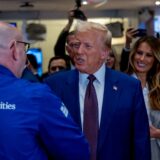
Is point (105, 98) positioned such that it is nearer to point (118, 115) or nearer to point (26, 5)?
point (118, 115)

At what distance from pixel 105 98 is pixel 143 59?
0.80 metres

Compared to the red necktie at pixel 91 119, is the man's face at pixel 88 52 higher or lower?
higher

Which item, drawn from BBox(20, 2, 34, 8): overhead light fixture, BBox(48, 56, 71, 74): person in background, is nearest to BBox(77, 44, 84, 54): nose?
BBox(48, 56, 71, 74): person in background

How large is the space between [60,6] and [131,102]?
27.1 feet

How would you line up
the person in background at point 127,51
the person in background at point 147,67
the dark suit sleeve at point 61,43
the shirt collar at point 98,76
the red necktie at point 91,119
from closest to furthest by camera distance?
the red necktie at point 91,119 → the shirt collar at point 98,76 → the person in background at point 147,67 → the person in background at point 127,51 → the dark suit sleeve at point 61,43

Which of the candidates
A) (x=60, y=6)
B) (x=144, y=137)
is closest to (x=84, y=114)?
(x=144, y=137)

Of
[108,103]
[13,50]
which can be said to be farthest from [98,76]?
[13,50]

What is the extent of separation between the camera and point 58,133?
1564 mm

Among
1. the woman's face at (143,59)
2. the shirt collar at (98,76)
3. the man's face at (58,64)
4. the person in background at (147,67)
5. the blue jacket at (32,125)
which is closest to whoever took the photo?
the blue jacket at (32,125)

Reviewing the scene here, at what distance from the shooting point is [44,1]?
9.16 meters

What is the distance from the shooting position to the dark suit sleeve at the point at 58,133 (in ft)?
5.03

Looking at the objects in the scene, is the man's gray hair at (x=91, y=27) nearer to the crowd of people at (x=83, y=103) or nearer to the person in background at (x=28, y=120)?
the crowd of people at (x=83, y=103)

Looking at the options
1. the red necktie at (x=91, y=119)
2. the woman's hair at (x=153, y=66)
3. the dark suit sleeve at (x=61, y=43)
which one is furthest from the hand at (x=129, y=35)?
the red necktie at (x=91, y=119)

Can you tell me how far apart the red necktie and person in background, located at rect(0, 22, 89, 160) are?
629 mm
